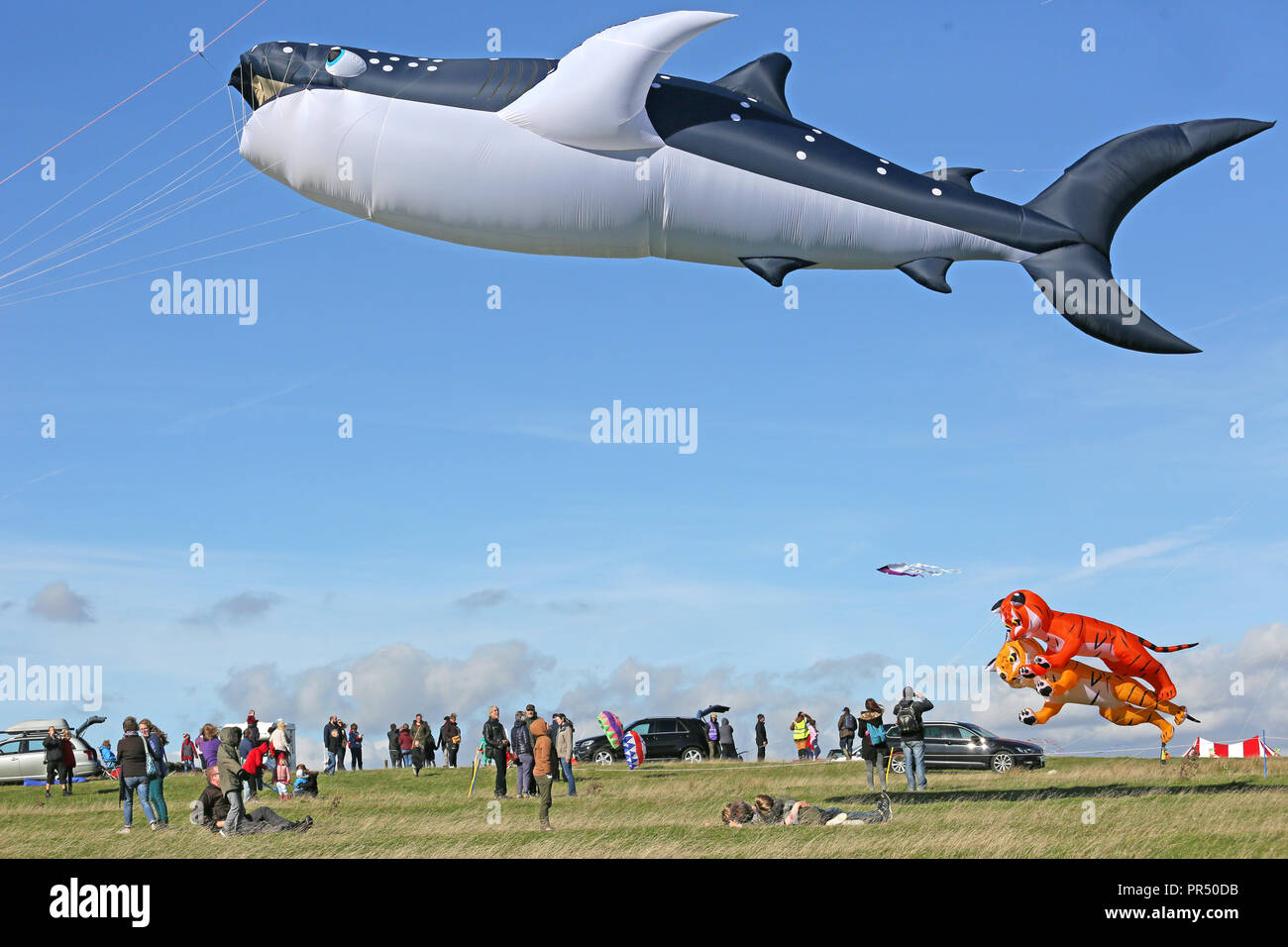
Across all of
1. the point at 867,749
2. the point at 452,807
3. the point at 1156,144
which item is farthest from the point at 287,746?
the point at 1156,144

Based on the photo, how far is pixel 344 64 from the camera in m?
13.4

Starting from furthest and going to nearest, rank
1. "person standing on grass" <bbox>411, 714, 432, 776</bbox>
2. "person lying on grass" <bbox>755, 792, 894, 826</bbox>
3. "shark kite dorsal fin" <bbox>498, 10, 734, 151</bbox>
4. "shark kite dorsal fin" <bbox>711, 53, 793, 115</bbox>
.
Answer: "person standing on grass" <bbox>411, 714, 432, 776</bbox> < "person lying on grass" <bbox>755, 792, 894, 826</bbox> < "shark kite dorsal fin" <bbox>711, 53, 793, 115</bbox> < "shark kite dorsal fin" <bbox>498, 10, 734, 151</bbox>

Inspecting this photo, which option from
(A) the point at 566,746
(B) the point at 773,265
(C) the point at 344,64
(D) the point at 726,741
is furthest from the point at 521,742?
(D) the point at 726,741

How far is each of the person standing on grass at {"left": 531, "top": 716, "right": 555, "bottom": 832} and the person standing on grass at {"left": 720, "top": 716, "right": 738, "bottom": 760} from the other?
20.6 metres

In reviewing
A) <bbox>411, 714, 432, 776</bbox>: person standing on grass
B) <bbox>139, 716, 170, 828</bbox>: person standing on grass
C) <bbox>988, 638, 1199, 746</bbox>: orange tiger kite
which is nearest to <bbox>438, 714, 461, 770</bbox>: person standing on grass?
<bbox>411, 714, 432, 776</bbox>: person standing on grass

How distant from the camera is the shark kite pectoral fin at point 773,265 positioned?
45.6 feet

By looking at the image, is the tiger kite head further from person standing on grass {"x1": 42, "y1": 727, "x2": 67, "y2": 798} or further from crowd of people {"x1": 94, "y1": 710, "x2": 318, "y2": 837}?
person standing on grass {"x1": 42, "y1": 727, "x2": 67, "y2": 798}

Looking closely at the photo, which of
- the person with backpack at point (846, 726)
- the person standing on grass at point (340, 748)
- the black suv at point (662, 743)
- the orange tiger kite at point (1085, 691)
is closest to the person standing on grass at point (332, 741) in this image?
the person standing on grass at point (340, 748)

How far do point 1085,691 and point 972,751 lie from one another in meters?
11.1

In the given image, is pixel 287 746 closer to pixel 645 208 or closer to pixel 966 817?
pixel 966 817

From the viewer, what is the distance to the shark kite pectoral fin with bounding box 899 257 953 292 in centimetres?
1403
